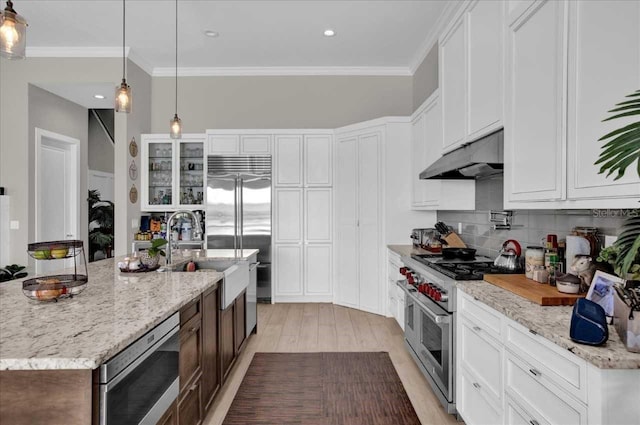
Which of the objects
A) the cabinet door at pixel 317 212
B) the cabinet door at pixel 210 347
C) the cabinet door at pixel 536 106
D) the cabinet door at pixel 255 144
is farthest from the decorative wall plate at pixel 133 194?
the cabinet door at pixel 536 106

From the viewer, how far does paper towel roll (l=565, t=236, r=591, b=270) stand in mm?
1814

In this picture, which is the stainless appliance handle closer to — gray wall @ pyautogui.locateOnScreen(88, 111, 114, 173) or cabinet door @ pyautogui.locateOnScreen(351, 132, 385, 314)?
cabinet door @ pyautogui.locateOnScreen(351, 132, 385, 314)

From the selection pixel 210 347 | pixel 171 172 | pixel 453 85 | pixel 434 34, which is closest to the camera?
pixel 210 347

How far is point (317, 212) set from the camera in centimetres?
511

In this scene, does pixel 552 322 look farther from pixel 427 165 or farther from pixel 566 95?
pixel 427 165

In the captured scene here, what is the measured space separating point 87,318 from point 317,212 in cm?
379

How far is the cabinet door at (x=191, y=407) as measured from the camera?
1821 millimetres

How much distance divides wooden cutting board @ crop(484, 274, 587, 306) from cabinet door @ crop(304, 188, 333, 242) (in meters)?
3.02

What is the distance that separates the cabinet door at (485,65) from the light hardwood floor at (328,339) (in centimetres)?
185

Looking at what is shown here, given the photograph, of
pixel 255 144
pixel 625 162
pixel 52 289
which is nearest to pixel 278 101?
pixel 255 144

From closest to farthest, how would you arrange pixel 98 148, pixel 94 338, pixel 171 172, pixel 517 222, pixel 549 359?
pixel 94 338 < pixel 549 359 < pixel 517 222 < pixel 171 172 < pixel 98 148

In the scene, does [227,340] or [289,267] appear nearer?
[227,340]

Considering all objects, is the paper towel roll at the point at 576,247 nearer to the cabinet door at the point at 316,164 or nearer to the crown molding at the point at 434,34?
the crown molding at the point at 434,34

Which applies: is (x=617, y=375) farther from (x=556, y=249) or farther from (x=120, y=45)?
(x=120, y=45)
